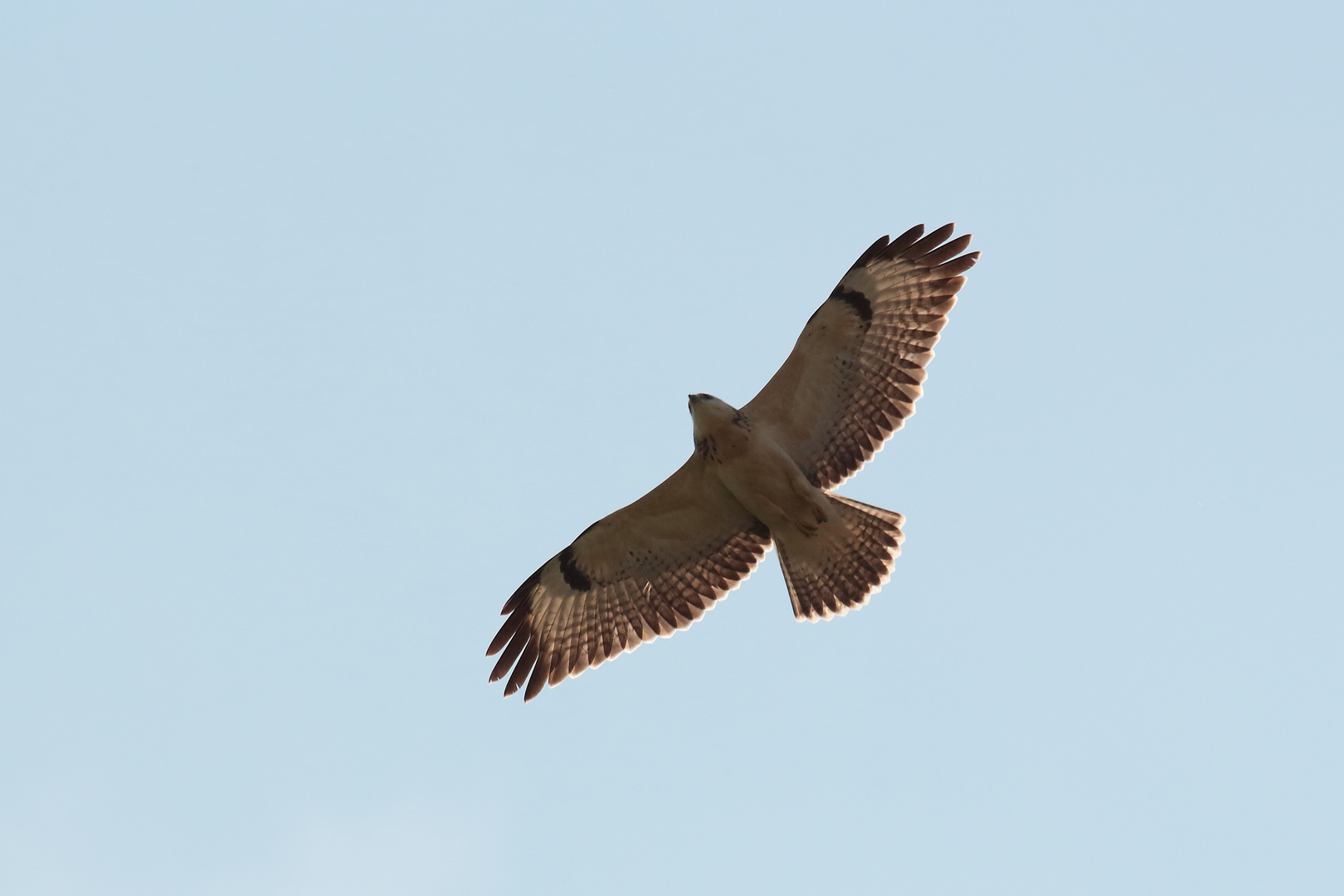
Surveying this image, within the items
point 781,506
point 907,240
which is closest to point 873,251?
point 907,240

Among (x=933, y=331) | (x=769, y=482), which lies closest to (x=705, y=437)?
(x=769, y=482)

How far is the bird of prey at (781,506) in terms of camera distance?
1032 centimetres

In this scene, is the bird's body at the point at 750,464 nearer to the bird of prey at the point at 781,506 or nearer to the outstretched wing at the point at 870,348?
the bird of prey at the point at 781,506

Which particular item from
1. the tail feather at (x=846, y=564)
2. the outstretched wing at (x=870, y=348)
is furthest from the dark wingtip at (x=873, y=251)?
the tail feather at (x=846, y=564)

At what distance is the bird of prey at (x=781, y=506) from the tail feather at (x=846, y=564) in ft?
0.03

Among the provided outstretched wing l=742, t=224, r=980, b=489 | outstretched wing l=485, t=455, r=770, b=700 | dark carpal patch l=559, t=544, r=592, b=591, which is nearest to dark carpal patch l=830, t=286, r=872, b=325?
outstretched wing l=742, t=224, r=980, b=489

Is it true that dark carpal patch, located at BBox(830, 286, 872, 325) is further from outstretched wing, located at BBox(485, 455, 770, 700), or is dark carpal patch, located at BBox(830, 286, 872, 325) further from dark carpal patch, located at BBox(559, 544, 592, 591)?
dark carpal patch, located at BBox(559, 544, 592, 591)

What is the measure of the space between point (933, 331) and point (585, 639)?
13.2 feet

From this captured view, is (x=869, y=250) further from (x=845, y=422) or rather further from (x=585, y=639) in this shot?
(x=585, y=639)

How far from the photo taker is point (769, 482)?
1021 centimetres

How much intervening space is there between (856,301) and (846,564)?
7.34 ft

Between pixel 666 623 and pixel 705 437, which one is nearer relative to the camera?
pixel 705 437

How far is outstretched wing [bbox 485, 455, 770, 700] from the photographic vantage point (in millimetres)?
10844

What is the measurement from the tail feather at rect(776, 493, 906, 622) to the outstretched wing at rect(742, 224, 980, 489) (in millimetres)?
421
